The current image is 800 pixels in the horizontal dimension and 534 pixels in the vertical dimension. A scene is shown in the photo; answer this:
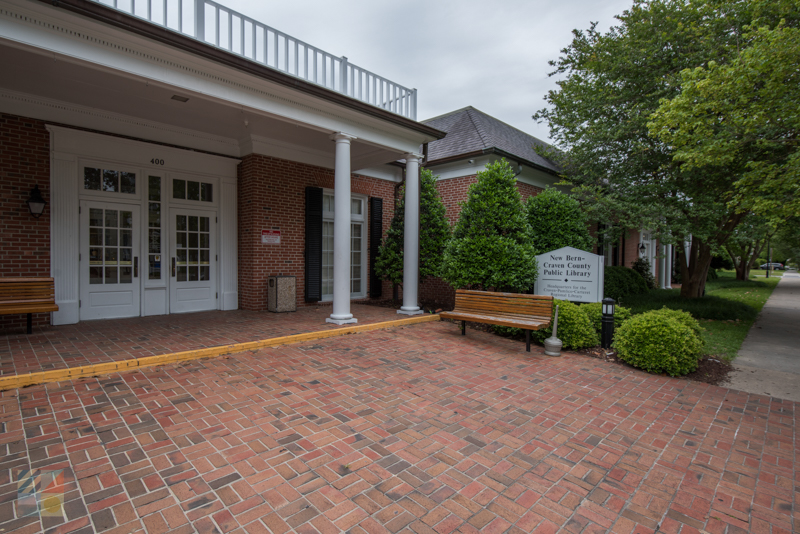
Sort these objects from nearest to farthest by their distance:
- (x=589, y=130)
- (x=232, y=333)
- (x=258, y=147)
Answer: (x=232, y=333)
(x=258, y=147)
(x=589, y=130)

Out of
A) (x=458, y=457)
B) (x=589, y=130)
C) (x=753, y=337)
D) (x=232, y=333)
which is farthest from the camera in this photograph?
(x=589, y=130)

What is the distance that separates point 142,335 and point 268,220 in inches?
146

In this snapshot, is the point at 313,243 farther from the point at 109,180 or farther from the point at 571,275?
the point at 571,275

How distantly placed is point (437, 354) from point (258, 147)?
6220 mm

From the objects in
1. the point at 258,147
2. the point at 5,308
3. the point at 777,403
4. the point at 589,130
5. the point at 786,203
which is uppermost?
the point at 589,130

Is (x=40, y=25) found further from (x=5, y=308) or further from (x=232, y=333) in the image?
(x=232, y=333)

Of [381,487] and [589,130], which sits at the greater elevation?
[589,130]

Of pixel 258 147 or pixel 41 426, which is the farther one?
pixel 258 147

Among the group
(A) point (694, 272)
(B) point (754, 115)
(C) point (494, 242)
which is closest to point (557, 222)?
(C) point (494, 242)

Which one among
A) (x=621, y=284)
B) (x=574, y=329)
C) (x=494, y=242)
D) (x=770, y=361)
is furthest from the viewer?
(x=621, y=284)

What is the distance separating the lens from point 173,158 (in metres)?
7.93

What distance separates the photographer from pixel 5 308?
5285mm

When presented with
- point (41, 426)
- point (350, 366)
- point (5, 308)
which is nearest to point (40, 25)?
point (5, 308)

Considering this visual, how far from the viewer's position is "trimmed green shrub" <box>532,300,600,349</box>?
238 inches
